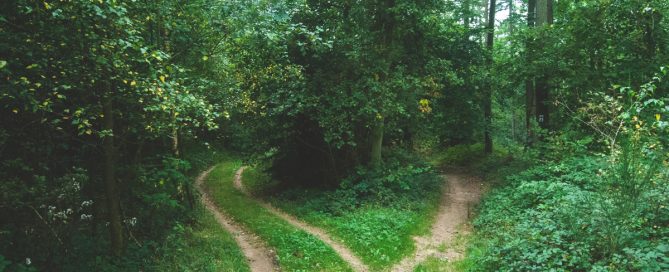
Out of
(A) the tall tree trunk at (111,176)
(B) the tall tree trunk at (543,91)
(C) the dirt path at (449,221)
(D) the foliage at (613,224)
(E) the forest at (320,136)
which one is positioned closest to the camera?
(E) the forest at (320,136)

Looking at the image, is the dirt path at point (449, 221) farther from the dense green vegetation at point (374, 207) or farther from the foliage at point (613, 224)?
the foliage at point (613, 224)

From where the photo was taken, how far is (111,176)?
8.59 metres

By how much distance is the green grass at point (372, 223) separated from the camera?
12.1 metres

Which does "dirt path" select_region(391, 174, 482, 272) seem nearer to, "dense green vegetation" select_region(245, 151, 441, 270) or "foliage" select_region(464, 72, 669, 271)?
"dense green vegetation" select_region(245, 151, 441, 270)

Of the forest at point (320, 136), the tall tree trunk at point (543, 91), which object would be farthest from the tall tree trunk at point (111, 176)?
the tall tree trunk at point (543, 91)

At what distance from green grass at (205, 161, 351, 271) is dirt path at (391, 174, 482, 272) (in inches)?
80.2

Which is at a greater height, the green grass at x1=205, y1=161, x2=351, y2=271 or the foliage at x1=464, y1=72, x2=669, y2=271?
the foliage at x1=464, y1=72, x2=669, y2=271

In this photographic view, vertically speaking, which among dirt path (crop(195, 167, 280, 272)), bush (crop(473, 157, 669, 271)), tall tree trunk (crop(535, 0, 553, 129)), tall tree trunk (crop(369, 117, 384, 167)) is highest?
tall tree trunk (crop(535, 0, 553, 129))

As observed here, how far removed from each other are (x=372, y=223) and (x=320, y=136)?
6344mm

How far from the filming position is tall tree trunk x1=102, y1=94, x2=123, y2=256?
8.01 meters

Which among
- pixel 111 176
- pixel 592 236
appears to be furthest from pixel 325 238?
pixel 592 236

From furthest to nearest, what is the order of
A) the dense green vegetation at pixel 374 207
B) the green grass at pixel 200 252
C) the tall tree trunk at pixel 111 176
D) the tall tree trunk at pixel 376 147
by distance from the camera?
1. the tall tree trunk at pixel 376 147
2. the dense green vegetation at pixel 374 207
3. the green grass at pixel 200 252
4. the tall tree trunk at pixel 111 176

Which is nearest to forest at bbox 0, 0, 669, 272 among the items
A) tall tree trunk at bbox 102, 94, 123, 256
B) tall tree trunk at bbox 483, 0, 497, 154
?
tall tree trunk at bbox 102, 94, 123, 256

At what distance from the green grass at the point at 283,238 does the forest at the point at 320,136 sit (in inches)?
3.2
